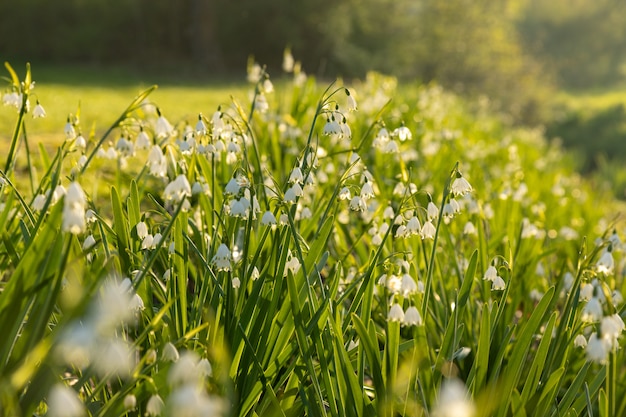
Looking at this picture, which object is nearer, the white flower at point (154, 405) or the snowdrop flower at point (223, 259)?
the white flower at point (154, 405)

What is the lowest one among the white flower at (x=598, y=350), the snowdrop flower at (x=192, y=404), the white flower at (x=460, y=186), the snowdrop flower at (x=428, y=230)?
the snowdrop flower at (x=192, y=404)

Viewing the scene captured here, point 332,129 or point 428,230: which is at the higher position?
point 332,129

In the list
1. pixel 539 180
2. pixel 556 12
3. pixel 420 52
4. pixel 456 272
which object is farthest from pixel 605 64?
pixel 456 272

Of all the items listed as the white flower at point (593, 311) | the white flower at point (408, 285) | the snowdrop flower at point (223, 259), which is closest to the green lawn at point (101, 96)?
the snowdrop flower at point (223, 259)

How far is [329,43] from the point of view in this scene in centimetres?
2291

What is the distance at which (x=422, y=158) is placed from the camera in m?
6.19

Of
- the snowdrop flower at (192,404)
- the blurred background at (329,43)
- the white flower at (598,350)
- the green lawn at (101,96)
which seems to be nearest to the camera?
the snowdrop flower at (192,404)

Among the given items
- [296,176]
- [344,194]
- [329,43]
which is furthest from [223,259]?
[329,43]

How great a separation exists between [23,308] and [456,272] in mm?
1916

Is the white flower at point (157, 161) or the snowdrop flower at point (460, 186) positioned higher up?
the snowdrop flower at point (460, 186)

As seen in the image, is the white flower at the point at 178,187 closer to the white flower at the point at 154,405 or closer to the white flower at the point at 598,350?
the white flower at the point at 154,405

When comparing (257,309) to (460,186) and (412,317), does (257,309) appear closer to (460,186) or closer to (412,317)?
(412,317)

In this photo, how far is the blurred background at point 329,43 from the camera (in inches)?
795

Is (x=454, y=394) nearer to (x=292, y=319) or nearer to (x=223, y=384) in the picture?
(x=223, y=384)
